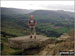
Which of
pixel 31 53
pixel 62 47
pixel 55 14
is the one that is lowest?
pixel 55 14

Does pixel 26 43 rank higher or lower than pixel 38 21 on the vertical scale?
higher

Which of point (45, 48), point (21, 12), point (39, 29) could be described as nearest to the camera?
point (45, 48)

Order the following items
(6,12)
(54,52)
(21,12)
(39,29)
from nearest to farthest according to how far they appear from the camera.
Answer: (54,52) → (39,29) → (6,12) → (21,12)

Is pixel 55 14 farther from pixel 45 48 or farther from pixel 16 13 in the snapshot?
pixel 45 48

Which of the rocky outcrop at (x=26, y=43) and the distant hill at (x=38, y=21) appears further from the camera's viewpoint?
the distant hill at (x=38, y=21)

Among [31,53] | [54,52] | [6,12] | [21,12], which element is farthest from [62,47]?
[21,12]

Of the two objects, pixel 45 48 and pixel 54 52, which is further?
pixel 45 48

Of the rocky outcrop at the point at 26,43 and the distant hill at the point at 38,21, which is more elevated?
the rocky outcrop at the point at 26,43

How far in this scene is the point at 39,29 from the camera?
39.9m

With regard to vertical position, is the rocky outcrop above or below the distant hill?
above

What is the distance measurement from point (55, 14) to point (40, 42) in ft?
168

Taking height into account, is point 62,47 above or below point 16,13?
above

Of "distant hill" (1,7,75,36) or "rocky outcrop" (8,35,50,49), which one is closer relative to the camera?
"rocky outcrop" (8,35,50,49)

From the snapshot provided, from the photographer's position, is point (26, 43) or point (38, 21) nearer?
point (26, 43)
